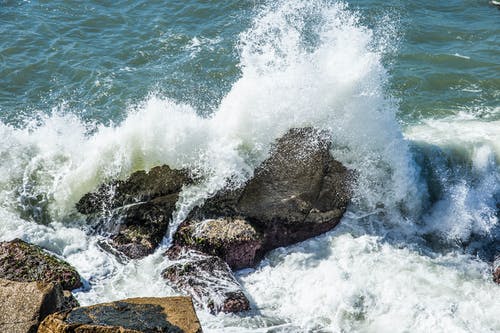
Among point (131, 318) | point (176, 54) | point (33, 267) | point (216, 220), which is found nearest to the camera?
point (131, 318)

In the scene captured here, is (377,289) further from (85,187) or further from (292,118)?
(85,187)

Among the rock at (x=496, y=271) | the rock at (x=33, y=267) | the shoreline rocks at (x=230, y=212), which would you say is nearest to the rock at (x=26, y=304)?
the rock at (x=33, y=267)

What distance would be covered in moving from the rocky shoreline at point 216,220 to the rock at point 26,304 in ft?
1.69

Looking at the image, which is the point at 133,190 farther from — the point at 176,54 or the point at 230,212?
the point at 176,54

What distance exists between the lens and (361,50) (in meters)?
13.3

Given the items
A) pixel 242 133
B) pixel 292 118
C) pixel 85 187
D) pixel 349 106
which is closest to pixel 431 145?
pixel 349 106

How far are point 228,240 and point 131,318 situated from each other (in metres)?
3.95

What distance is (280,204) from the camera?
36.7 feet

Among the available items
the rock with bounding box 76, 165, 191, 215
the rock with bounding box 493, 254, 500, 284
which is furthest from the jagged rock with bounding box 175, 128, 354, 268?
the rock with bounding box 493, 254, 500, 284

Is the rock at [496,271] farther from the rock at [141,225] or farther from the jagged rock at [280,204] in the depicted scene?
the rock at [141,225]

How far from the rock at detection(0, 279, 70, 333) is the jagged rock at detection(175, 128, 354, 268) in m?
3.38

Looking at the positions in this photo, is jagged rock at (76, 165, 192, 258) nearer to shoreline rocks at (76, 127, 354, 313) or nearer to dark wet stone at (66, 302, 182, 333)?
shoreline rocks at (76, 127, 354, 313)

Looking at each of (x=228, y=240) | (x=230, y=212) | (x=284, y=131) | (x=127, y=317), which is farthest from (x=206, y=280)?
→ (x=284, y=131)

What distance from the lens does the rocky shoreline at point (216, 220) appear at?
9.79 meters
